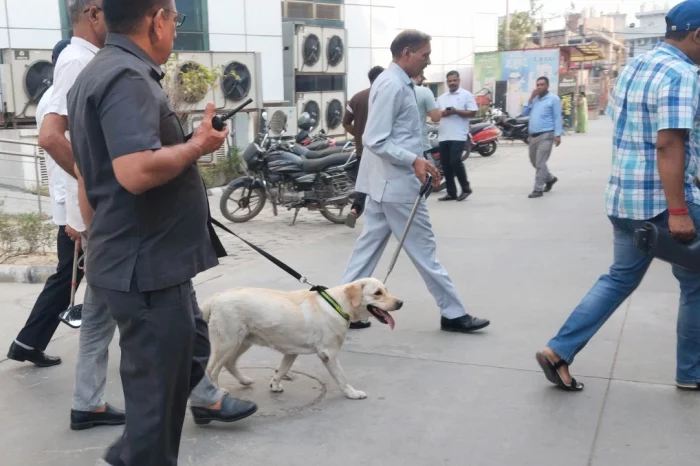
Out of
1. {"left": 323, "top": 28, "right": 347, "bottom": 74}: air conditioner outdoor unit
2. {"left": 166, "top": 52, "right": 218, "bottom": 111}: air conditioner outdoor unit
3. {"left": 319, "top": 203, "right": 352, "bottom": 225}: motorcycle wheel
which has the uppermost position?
Result: {"left": 323, "top": 28, "right": 347, "bottom": 74}: air conditioner outdoor unit

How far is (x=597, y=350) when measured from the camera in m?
4.57

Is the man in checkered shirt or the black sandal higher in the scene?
the man in checkered shirt

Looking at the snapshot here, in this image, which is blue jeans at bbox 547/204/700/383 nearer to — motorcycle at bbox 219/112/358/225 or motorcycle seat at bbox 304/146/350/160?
motorcycle at bbox 219/112/358/225

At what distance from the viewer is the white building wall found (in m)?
21.6

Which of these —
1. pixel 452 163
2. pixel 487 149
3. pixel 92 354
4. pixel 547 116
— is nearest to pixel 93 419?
pixel 92 354

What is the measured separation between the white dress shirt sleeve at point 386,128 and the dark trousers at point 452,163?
6.40 m

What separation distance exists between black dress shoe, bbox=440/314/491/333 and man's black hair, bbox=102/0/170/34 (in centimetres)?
319

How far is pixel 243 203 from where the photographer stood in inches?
393

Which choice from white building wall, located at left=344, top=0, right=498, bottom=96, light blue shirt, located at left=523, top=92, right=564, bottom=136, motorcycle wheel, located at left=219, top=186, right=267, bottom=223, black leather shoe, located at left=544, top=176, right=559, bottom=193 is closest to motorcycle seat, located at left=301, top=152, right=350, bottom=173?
motorcycle wheel, located at left=219, top=186, right=267, bottom=223

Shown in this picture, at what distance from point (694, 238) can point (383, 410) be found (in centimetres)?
174

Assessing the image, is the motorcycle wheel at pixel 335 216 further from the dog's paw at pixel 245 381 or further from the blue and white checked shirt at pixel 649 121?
the blue and white checked shirt at pixel 649 121

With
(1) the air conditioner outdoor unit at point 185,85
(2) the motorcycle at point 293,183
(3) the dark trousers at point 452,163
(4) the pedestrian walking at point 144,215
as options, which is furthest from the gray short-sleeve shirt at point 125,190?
(1) the air conditioner outdoor unit at point 185,85

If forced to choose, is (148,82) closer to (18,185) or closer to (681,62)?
(681,62)

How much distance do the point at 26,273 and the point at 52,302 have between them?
2736mm
